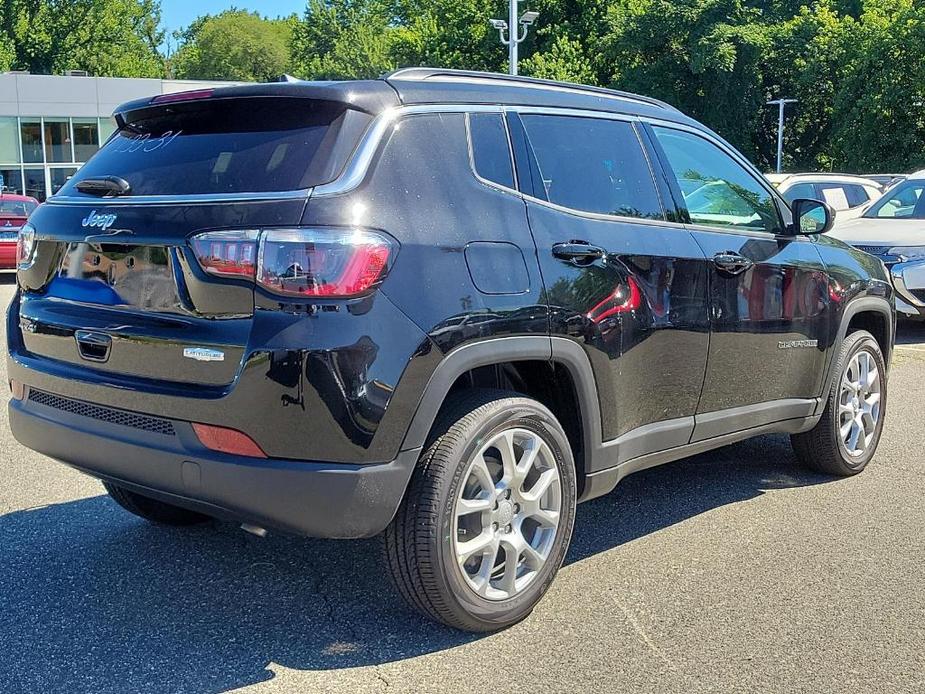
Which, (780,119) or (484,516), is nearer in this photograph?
(484,516)

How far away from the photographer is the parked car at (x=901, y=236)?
10.1 metres

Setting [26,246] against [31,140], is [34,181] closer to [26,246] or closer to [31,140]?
[31,140]

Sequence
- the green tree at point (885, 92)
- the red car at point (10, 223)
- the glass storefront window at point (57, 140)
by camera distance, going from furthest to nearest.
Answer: the glass storefront window at point (57, 140) < the green tree at point (885, 92) < the red car at point (10, 223)

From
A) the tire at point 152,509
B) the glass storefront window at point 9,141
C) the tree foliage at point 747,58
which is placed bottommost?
the tire at point 152,509

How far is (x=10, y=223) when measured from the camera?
56.7 ft

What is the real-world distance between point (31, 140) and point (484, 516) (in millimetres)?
44860

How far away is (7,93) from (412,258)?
44.6 m

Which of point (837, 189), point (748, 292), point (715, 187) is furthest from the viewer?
point (837, 189)


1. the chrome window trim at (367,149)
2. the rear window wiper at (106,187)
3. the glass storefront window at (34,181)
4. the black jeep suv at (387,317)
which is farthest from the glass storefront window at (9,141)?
the chrome window trim at (367,149)

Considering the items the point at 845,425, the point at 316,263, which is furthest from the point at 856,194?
the point at 316,263

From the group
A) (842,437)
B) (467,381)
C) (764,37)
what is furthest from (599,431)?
(764,37)

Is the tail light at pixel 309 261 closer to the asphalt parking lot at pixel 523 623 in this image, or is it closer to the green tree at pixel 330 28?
the asphalt parking lot at pixel 523 623

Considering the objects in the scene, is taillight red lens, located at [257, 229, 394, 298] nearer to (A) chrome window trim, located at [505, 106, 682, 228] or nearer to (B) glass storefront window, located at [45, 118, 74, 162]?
(A) chrome window trim, located at [505, 106, 682, 228]

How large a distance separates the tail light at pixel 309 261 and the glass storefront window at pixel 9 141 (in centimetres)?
4427
